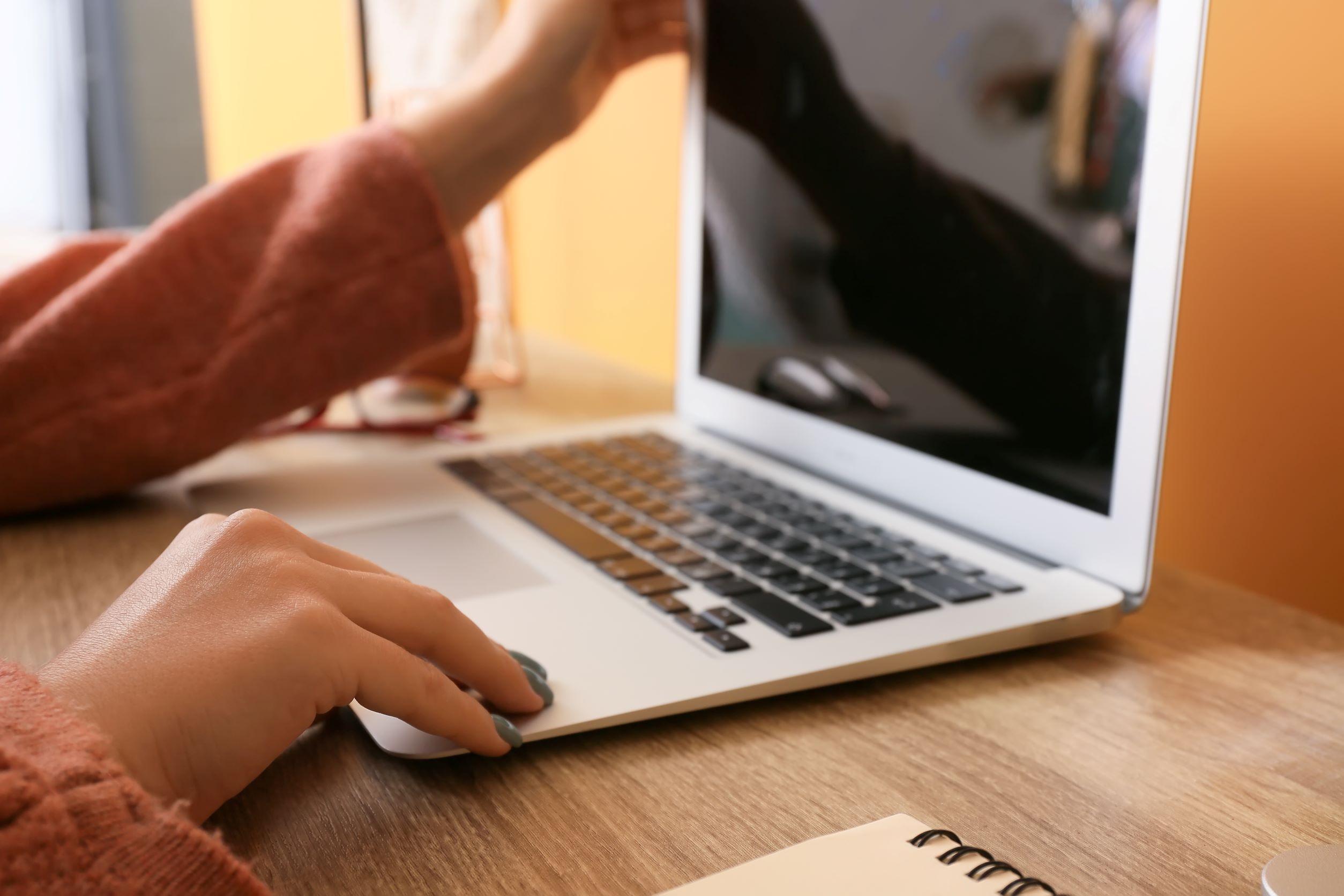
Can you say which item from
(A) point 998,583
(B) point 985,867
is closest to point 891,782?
(B) point 985,867

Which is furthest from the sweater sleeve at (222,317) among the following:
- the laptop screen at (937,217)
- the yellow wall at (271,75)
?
the yellow wall at (271,75)

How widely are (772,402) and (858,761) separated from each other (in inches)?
16.2

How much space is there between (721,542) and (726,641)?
0.14 metres

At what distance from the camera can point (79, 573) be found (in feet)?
2.10

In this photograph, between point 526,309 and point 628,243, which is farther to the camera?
point 526,309

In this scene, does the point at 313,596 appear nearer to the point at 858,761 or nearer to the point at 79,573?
the point at 858,761

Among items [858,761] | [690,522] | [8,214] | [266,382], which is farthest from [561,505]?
[8,214]

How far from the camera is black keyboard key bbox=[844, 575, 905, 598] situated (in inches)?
21.5

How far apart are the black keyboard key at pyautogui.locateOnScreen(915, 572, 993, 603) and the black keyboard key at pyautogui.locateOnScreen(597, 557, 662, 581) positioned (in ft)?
0.45

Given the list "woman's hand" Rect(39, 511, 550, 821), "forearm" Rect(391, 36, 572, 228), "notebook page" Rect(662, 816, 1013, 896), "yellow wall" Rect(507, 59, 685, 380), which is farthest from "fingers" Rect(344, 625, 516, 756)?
"yellow wall" Rect(507, 59, 685, 380)

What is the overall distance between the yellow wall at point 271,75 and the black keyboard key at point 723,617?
1540mm

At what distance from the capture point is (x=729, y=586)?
55 centimetres

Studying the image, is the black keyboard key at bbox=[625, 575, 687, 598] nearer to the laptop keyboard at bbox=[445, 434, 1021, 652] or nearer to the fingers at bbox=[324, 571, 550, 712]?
the laptop keyboard at bbox=[445, 434, 1021, 652]

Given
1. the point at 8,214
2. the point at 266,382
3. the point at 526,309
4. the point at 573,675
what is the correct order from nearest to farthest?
the point at 573,675 → the point at 266,382 → the point at 526,309 → the point at 8,214
